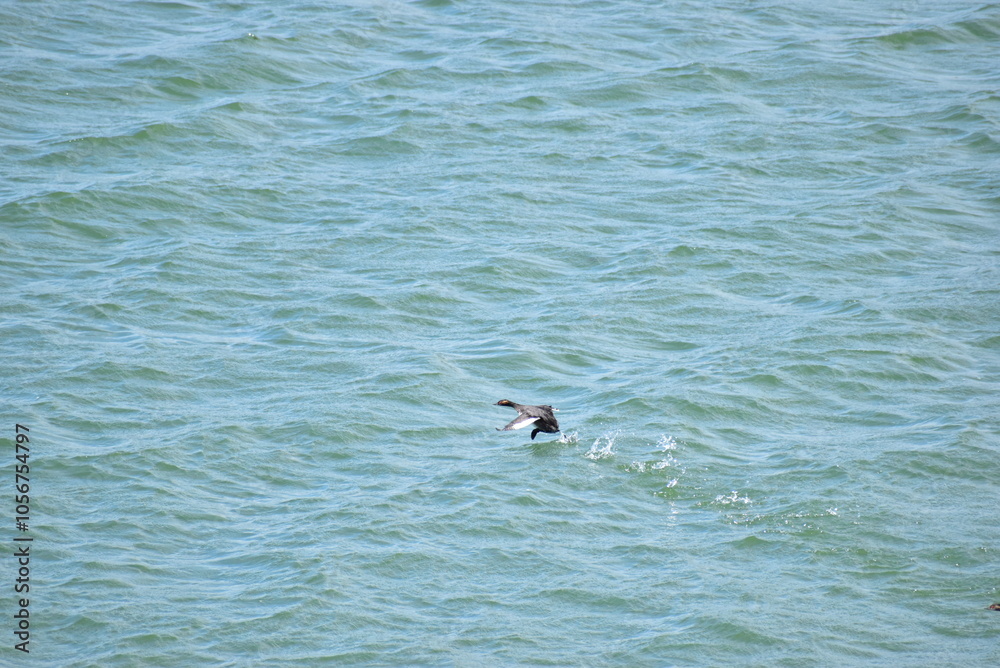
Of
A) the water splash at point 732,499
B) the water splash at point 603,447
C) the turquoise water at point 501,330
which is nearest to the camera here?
the turquoise water at point 501,330

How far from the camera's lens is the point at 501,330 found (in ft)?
44.1

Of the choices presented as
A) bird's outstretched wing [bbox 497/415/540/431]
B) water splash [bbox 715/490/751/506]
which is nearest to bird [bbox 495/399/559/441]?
bird's outstretched wing [bbox 497/415/540/431]

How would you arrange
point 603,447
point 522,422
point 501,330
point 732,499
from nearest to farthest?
point 732,499 → point 522,422 → point 603,447 → point 501,330

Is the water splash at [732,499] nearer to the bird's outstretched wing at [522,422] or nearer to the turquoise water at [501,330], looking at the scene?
the turquoise water at [501,330]

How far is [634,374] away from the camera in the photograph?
40.9 ft

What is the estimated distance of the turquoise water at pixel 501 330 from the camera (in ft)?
29.5

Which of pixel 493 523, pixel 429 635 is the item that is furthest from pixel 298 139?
pixel 429 635

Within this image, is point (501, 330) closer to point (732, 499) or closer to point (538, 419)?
point (538, 419)

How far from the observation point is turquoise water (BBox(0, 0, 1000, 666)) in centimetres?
899

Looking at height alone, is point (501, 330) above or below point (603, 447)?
above

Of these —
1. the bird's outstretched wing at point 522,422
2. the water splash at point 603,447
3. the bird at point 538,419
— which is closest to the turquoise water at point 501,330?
the water splash at point 603,447

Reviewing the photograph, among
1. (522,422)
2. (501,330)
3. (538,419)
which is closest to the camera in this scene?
(522,422)

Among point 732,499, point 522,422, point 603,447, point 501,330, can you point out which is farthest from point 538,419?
point 501,330

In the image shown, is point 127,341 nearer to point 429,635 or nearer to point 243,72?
point 429,635
